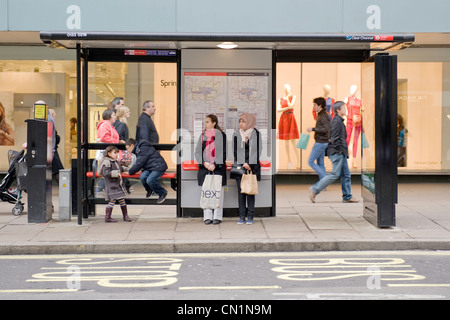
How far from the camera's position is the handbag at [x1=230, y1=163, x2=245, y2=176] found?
10.0m

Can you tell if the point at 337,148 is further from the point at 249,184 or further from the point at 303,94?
the point at 303,94

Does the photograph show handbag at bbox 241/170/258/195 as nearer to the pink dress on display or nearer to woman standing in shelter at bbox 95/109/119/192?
woman standing in shelter at bbox 95/109/119/192

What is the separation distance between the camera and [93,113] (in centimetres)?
1075

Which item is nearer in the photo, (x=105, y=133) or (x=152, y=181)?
(x=152, y=181)

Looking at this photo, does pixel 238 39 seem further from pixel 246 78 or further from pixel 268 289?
pixel 268 289

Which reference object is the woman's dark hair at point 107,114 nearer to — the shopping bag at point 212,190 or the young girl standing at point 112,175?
the young girl standing at point 112,175

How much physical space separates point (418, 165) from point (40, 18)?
921cm

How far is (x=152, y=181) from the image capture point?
34.5 feet

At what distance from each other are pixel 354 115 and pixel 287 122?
159 cm

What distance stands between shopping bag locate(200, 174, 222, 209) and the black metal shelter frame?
2.21 ft

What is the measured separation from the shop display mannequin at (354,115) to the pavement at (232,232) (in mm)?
3963

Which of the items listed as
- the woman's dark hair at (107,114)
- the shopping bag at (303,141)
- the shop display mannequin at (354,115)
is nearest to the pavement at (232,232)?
the woman's dark hair at (107,114)

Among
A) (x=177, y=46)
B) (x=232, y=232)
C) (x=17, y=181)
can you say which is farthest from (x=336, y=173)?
(x=17, y=181)

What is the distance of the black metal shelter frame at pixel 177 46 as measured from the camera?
9234 millimetres
